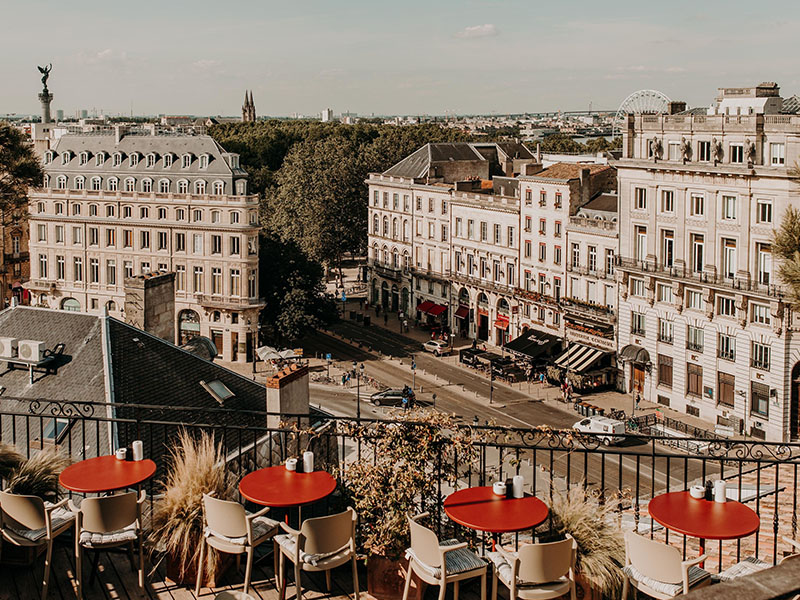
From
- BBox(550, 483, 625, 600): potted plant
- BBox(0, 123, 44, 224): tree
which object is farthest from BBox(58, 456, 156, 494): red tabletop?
BBox(0, 123, 44, 224): tree

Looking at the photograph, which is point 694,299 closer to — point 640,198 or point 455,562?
point 640,198

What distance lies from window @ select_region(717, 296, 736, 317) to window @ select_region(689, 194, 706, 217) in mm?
4079

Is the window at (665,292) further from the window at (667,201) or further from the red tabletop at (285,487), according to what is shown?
the red tabletop at (285,487)

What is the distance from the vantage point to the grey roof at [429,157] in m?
69.1

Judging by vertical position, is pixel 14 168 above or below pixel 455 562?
above

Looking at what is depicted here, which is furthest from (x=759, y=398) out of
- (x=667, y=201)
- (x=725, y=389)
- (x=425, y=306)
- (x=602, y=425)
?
(x=425, y=306)

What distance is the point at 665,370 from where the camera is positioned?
47.7 m

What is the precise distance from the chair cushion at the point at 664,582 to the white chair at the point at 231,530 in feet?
11.7

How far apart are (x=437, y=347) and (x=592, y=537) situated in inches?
1974

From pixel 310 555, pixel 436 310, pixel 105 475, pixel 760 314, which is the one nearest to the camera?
pixel 310 555

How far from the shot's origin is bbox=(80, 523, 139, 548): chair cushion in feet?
31.7

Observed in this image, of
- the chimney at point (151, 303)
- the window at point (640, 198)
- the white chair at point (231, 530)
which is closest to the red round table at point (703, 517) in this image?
the white chair at point (231, 530)

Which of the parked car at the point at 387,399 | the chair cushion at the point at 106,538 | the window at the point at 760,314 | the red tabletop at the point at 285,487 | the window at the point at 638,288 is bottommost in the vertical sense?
the parked car at the point at 387,399

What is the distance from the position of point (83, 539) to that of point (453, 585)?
3.76m
